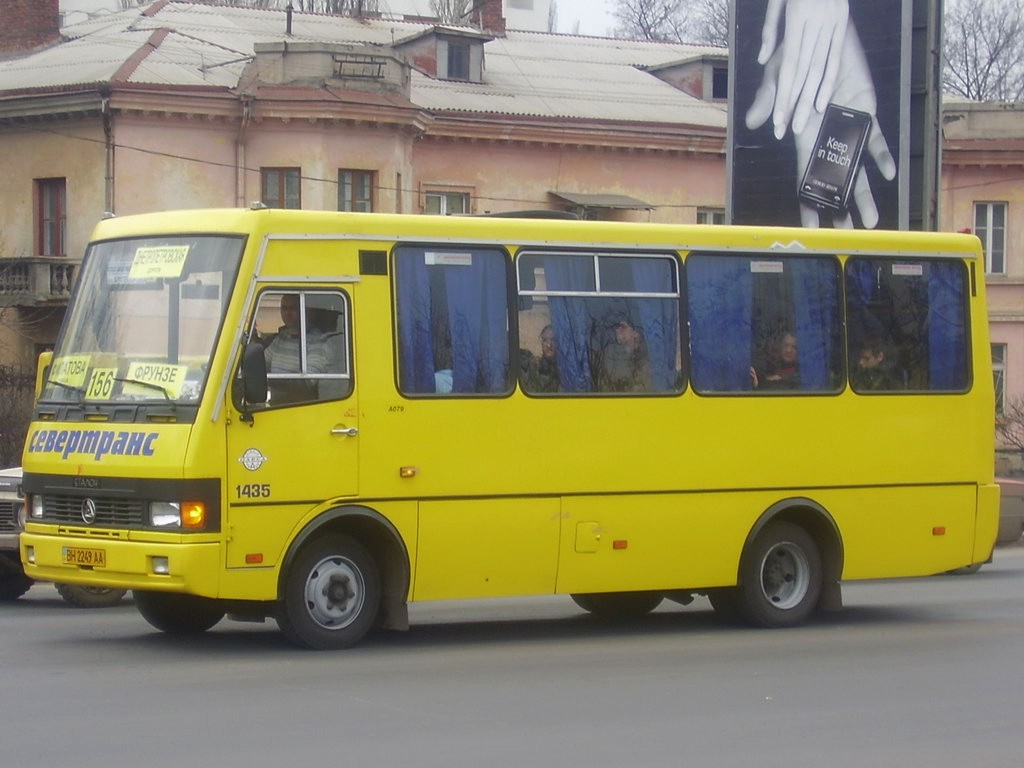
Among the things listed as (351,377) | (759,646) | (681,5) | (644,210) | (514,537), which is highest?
(681,5)

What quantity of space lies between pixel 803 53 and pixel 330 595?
65.8ft

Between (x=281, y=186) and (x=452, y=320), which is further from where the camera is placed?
(x=281, y=186)

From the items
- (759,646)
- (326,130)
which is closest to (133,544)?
(759,646)

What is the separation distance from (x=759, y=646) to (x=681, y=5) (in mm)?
65425

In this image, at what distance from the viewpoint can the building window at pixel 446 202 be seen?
129 feet

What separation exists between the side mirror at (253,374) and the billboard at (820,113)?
18.6 metres

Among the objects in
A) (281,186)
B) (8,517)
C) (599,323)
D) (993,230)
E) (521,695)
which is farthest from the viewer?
(993,230)

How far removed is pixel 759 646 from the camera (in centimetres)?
1267

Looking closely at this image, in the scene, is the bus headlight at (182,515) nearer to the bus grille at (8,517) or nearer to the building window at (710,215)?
the bus grille at (8,517)

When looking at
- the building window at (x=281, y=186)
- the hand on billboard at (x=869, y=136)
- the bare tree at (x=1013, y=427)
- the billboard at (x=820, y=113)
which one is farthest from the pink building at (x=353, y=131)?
the hand on billboard at (x=869, y=136)

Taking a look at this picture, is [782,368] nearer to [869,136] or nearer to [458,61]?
[869,136]

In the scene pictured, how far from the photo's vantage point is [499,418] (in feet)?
40.7

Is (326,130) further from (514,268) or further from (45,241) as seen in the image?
(514,268)

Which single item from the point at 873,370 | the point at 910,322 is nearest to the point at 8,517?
the point at 873,370
